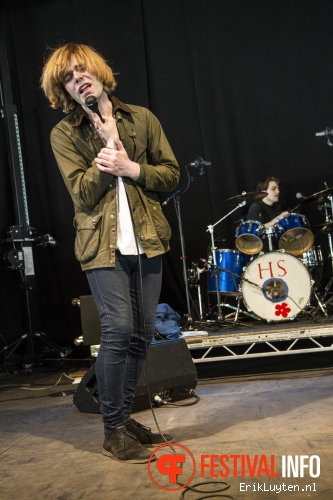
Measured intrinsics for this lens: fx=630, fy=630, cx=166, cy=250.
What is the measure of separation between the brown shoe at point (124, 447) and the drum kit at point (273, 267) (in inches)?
115

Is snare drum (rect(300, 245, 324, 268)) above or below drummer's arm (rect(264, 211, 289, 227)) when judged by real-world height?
below

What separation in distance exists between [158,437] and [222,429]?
15.9 inches

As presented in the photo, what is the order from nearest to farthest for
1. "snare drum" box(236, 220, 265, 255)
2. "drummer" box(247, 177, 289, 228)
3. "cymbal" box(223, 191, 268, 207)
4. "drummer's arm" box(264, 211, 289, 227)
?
"cymbal" box(223, 191, 268, 207) < "snare drum" box(236, 220, 265, 255) < "drummer's arm" box(264, 211, 289, 227) < "drummer" box(247, 177, 289, 228)

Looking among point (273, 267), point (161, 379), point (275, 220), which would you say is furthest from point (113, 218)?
point (275, 220)

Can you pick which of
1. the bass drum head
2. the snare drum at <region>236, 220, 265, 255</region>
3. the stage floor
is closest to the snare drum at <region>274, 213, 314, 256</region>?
the snare drum at <region>236, 220, 265, 255</region>

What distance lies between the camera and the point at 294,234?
565 cm

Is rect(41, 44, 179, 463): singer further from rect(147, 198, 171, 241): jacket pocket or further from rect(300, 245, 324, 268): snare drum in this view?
rect(300, 245, 324, 268): snare drum

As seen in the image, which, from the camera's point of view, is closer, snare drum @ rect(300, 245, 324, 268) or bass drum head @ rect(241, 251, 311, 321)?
bass drum head @ rect(241, 251, 311, 321)

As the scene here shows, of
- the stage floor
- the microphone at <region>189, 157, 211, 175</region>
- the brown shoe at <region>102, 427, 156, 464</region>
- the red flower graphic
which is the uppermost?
the microphone at <region>189, 157, 211, 175</region>

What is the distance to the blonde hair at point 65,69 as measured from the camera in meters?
2.43

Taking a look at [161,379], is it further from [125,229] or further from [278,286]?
[278,286]

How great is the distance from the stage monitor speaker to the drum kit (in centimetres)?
160

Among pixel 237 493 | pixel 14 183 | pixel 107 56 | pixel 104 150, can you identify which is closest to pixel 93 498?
pixel 237 493

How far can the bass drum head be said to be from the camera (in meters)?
5.21
